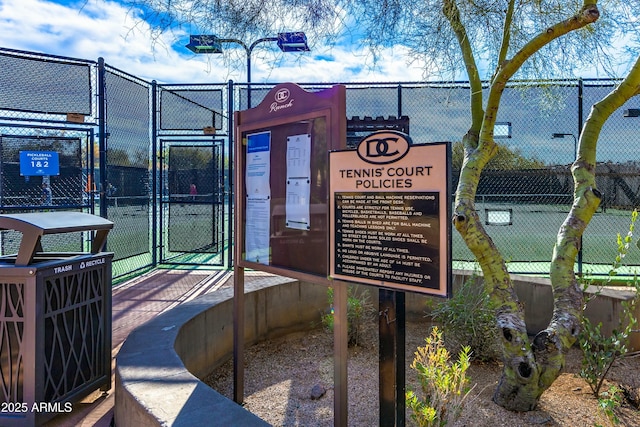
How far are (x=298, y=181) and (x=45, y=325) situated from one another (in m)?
1.69

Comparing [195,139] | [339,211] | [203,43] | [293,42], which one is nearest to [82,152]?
[195,139]

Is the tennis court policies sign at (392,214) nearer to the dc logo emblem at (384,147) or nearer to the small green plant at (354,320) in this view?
the dc logo emblem at (384,147)

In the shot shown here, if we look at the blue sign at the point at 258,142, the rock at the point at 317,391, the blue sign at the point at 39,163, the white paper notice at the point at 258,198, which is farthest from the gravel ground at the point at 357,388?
the blue sign at the point at 39,163

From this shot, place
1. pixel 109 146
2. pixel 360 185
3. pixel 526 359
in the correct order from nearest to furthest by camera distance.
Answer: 1. pixel 360 185
2. pixel 526 359
3. pixel 109 146

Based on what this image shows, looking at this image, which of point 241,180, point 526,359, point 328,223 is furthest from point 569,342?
point 241,180

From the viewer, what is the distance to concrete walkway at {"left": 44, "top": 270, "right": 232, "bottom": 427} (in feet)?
9.82

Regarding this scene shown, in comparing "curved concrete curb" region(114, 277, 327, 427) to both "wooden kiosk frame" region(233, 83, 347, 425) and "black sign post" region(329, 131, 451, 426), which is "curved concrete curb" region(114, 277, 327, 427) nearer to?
"wooden kiosk frame" region(233, 83, 347, 425)

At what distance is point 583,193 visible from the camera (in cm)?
353

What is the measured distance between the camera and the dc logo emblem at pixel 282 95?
9.70 feet

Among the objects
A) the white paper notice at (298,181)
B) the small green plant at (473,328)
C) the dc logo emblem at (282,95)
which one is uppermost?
the dc logo emblem at (282,95)

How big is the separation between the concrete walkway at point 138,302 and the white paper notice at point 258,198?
139cm

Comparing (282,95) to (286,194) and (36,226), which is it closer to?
(286,194)

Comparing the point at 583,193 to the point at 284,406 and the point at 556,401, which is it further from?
the point at 284,406

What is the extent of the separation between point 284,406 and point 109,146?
5.27 m
